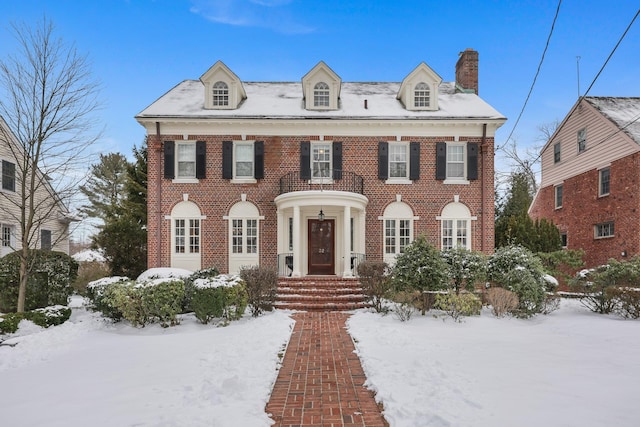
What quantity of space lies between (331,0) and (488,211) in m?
9.90

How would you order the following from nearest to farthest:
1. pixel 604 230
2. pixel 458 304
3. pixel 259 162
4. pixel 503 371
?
pixel 503 371
pixel 458 304
pixel 259 162
pixel 604 230

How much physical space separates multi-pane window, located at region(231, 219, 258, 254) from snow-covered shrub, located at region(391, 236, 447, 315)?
6.68 m

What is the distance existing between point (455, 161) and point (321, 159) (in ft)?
18.0

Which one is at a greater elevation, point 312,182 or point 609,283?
point 312,182

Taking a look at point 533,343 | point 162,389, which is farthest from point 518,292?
point 162,389

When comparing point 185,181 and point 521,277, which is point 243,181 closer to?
point 185,181

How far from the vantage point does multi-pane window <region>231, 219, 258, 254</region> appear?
15.5 meters

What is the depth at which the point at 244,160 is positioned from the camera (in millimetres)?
15656

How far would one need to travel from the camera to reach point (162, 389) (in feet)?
16.4

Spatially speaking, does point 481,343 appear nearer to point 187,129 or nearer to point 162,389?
point 162,389

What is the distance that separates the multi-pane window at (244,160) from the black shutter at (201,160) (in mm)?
1263

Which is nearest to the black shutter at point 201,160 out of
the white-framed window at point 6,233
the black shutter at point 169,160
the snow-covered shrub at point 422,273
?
the black shutter at point 169,160

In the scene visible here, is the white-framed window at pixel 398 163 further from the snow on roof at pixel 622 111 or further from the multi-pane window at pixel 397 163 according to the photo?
the snow on roof at pixel 622 111

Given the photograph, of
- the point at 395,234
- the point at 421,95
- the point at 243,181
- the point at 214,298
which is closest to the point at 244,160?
the point at 243,181
